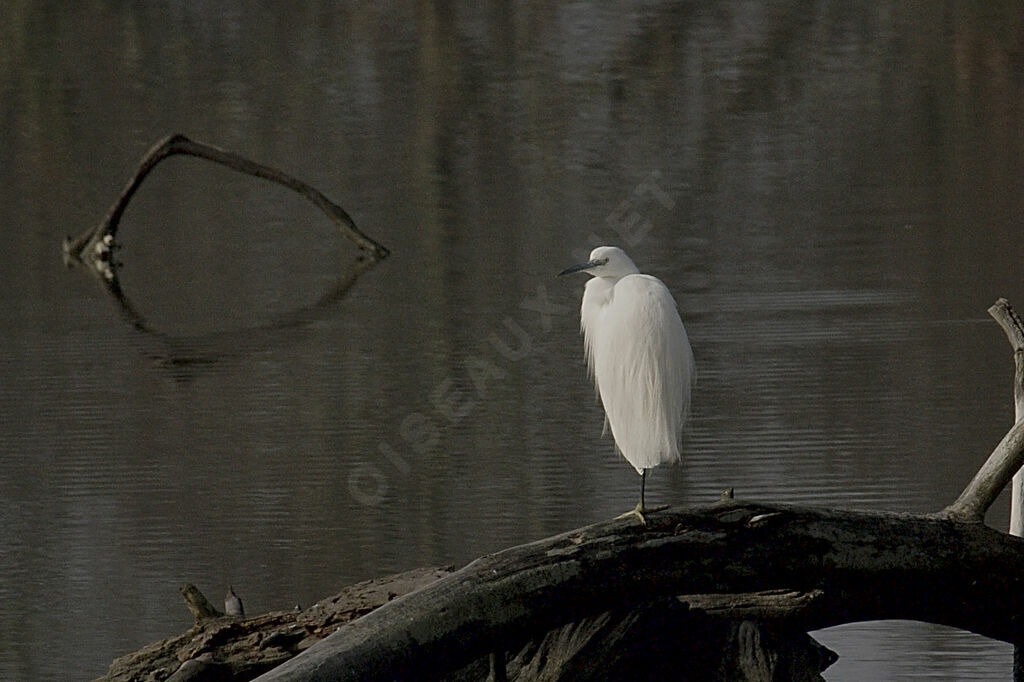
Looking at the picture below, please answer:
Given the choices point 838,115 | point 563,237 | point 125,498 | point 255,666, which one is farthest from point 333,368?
point 838,115

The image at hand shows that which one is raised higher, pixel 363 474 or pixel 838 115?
pixel 838 115

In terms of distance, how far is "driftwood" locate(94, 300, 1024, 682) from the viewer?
4410mm

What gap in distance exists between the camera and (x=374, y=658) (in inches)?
171

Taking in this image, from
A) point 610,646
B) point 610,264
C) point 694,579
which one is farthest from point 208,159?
point 694,579

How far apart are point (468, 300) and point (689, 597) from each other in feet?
21.3

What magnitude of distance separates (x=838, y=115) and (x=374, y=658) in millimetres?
14923

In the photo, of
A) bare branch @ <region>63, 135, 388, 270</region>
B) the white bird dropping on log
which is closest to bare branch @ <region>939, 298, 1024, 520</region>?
the white bird dropping on log

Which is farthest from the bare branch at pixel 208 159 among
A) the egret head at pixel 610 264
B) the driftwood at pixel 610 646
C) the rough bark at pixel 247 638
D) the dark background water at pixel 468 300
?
the driftwood at pixel 610 646

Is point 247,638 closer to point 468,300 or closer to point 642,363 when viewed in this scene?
point 642,363

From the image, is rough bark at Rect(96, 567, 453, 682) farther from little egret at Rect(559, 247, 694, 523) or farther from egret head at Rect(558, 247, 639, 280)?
egret head at Rect(558, 247, 639, 280)

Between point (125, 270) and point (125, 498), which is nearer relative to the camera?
point (125, 498)

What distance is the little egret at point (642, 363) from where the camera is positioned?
16.6ft

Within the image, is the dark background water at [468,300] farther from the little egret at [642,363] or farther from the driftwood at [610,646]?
the little egret at [642,363]

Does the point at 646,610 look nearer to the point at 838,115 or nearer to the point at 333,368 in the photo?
the point at 333,368
